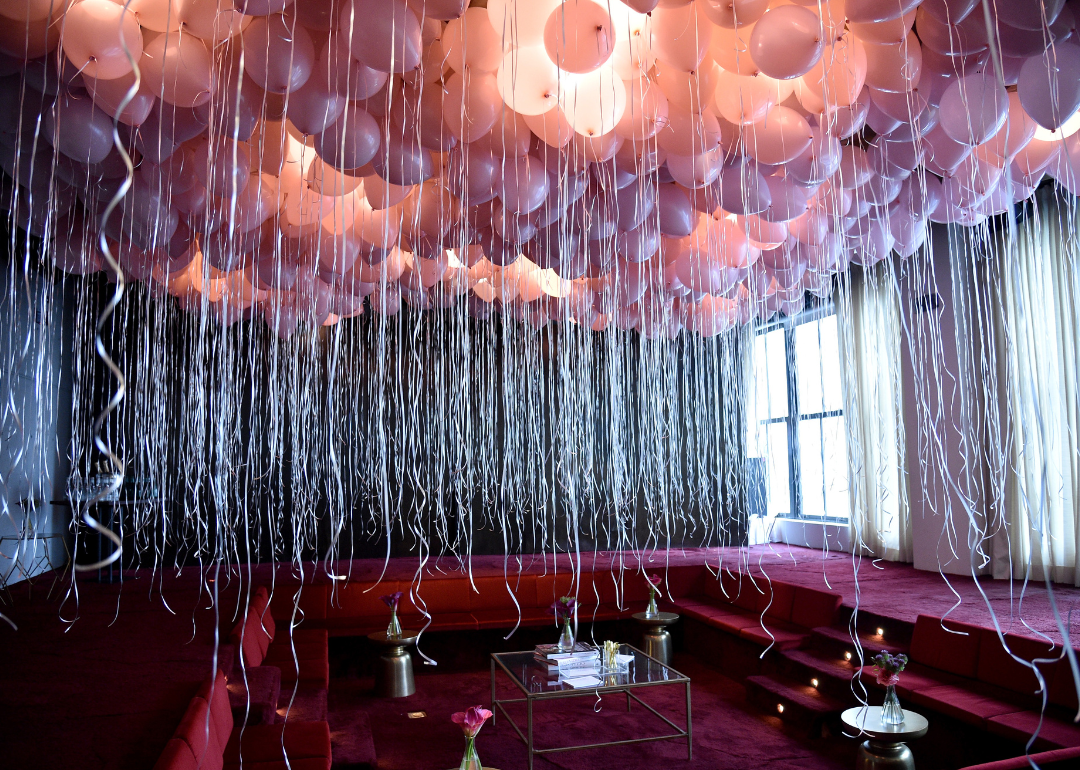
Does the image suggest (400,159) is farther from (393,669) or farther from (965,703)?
(393,669)

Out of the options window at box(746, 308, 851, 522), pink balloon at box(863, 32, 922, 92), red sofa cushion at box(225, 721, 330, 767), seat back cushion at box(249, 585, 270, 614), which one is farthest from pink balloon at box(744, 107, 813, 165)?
window at box(746, 308, 851, 522)

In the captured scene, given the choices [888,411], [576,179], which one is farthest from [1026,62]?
[888,411]

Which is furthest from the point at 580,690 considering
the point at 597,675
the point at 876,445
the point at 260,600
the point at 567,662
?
the point at 876,445

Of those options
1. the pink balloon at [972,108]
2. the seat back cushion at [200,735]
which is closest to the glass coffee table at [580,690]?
the seat back cushion at [200,735]

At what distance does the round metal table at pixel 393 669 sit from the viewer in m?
5.34

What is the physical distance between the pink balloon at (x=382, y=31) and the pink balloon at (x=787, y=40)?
1.10 meters

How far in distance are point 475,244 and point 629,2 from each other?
2053mm

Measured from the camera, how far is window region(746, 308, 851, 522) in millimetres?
8031

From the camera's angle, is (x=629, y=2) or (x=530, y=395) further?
(x=530, y=395)

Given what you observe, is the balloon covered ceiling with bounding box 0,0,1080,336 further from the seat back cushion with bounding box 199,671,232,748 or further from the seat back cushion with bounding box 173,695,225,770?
the seat back cushion with bounding box 199,671,232,748

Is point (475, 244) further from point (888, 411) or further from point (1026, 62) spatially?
point (888, 411)

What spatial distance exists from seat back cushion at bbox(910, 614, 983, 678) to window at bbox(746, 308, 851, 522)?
3304 millimetres

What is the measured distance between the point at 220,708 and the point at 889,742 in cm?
293

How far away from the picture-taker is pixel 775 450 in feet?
30.7
